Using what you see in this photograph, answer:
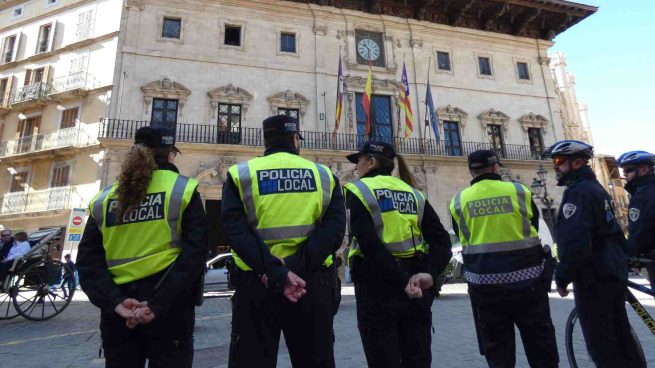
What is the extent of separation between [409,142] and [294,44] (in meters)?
8.19

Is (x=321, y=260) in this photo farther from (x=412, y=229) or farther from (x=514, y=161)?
(x=514, y=161)

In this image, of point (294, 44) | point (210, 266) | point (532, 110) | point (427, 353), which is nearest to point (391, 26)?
point (294, 44)

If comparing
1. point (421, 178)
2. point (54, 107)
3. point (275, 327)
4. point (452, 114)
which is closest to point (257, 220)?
point (275, 327)

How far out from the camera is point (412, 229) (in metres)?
3.07

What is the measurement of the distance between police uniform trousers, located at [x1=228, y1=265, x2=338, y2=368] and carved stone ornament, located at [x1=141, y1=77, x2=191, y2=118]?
17716 millimetres

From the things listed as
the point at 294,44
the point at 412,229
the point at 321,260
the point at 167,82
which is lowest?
the point at 321,260

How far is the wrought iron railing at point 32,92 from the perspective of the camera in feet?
63.9

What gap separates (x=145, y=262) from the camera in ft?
7.57

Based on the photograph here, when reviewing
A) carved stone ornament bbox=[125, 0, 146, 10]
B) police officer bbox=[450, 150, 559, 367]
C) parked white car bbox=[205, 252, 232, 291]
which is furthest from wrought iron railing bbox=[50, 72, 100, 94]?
police officer bbox=[450, 150, 559, 367]

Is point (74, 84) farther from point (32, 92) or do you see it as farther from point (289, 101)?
point (289, 101)

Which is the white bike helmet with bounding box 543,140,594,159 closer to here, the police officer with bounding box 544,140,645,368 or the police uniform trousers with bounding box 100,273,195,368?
the police officer with bounding box 544,140,645,368

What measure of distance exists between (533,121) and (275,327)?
2513 centimetres

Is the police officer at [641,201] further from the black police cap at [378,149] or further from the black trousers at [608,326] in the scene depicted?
the black police cap at [378,149]

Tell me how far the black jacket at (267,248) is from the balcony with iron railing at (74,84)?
19.6 meters
